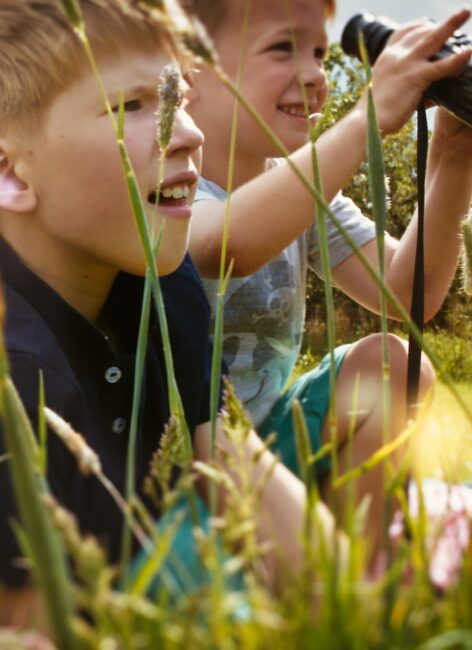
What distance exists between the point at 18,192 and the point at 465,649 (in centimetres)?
76

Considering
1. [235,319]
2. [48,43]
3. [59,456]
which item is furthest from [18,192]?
[235,319]

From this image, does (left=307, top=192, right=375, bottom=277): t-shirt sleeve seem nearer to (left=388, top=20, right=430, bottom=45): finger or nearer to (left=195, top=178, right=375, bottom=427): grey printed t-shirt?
(left=195, top=178, right=375, bottom=427): grey printed t-shirt

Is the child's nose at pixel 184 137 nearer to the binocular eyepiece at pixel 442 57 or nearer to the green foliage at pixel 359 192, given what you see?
the binocular eyepiece at pixel 442 57

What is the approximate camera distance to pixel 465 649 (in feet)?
Result: 0.68

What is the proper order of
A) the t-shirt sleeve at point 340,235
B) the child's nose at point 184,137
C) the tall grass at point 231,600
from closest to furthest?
the tall grass at point 231,600 < the child's nose at point 184,137 < the t-shirt sleeve at point 340,235

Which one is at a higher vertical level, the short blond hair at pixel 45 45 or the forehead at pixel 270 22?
the forehead at pixel 270 22

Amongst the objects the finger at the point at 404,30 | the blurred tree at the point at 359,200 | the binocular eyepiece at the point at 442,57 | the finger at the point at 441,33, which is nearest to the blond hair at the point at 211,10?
the binocular eyepiece at the point at 442,57

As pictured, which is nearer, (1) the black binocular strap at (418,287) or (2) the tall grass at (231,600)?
(2) the tall grass at (231,600)

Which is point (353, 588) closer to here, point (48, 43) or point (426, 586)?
point (426, 586)

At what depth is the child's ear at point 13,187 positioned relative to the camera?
0.86 metres

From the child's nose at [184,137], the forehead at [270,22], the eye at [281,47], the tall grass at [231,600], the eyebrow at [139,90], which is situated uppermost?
the forehead at [270,22]

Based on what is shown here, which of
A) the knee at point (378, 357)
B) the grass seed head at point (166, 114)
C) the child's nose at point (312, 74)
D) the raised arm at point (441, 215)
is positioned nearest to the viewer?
the grass seed head at point (166, 114)

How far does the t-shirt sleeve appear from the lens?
166 cm

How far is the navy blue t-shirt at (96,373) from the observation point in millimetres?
646
